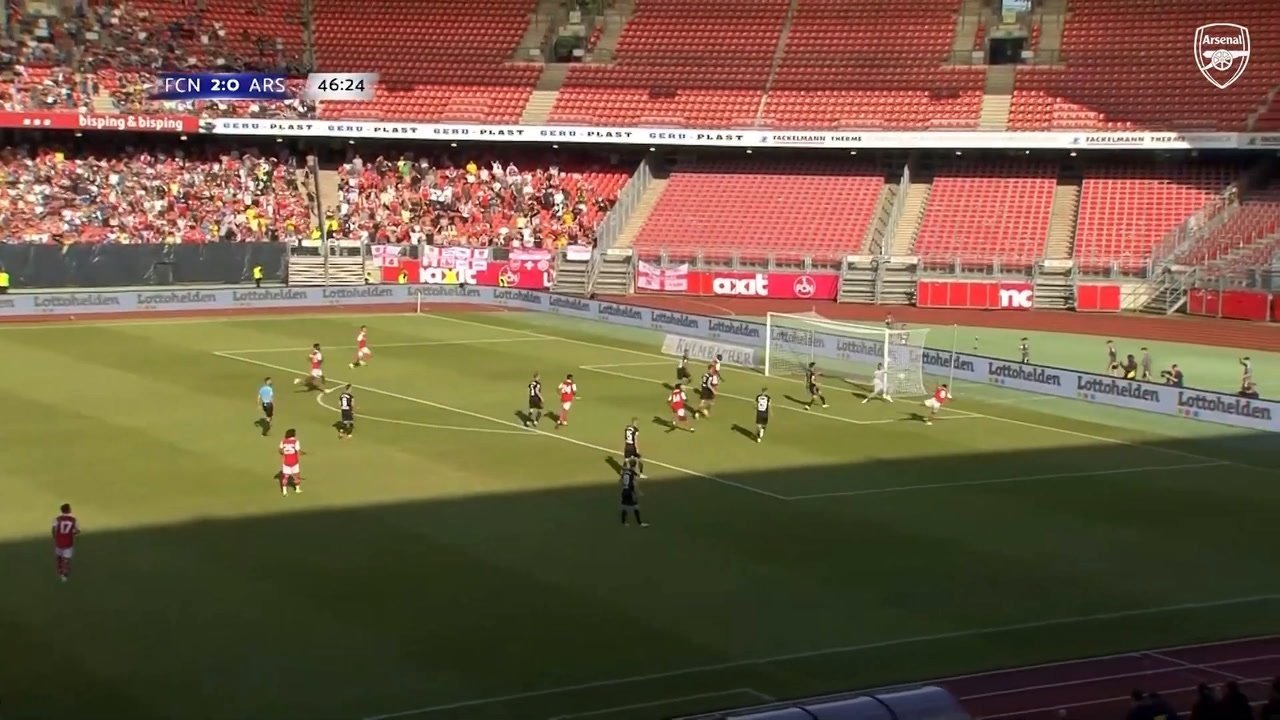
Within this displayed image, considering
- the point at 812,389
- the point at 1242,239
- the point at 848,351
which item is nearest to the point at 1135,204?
the point at 1242,239

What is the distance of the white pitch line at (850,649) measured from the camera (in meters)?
19.2

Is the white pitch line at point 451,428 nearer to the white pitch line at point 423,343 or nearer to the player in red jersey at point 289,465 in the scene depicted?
the player in red jersey at point 289,465

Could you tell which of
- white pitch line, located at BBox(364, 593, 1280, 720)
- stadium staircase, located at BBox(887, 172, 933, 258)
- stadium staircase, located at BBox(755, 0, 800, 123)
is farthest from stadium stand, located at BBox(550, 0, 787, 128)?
white pitch line, located at BBox(364, 593, 1280, 720)

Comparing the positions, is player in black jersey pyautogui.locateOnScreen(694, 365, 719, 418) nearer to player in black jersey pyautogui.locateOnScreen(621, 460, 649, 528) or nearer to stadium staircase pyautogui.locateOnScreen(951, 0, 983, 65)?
player in black jersey pyautogui.locateOnScreen(621, 460, 649, 528)

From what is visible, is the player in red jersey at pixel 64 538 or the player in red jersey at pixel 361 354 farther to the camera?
the player in red jersey at pixel 361 354

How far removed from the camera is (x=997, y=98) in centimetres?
7219

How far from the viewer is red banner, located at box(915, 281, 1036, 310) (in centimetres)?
6606

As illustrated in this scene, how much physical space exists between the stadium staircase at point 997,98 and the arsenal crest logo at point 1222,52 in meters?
8.42

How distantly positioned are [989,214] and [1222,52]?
13036 mm

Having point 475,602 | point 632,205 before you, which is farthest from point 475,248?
point 475,602

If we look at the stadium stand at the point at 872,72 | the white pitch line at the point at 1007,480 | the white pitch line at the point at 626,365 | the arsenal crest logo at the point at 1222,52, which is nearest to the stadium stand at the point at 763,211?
the stadium stand at the point at 872,72

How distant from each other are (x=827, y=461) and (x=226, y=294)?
38.4 meters

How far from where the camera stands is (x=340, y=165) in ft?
262

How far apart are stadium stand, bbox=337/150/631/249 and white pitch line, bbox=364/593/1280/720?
173 feet
